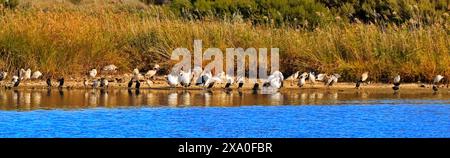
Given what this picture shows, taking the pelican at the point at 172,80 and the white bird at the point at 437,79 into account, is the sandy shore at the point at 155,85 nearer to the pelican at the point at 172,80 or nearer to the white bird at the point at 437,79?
the white bird at the point at 437,79

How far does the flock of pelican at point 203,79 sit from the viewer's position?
786 inches

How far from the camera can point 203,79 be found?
19922mm

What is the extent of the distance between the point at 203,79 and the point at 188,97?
1.36 m

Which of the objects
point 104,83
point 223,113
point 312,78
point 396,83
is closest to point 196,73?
point 104,83

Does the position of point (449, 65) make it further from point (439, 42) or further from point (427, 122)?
point (427, 122)

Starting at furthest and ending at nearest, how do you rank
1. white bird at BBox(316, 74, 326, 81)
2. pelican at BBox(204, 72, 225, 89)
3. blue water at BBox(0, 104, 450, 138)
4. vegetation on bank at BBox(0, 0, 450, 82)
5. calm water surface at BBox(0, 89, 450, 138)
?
vegetation on bank at BBox(0, 0, 450, 82)
white bird at BBox(316, 74, 326, 81)
pelican at BBox(204, 72, 225, 89)
calm water surface at BBox(0, 89, 450, 138)
blue water at BBox(0, 104, 450, 138)

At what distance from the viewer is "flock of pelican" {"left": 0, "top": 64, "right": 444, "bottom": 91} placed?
65.5ft

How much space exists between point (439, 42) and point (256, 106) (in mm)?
5639

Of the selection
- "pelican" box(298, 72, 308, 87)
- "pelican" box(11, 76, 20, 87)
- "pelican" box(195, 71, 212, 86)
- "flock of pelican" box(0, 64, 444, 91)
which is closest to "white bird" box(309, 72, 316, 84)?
"flock of pelican" box(0, 64, 444, 91)

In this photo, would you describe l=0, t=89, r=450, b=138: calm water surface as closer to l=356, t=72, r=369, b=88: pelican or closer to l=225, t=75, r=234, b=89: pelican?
l=225, t=75, r=234, b=89: pelican

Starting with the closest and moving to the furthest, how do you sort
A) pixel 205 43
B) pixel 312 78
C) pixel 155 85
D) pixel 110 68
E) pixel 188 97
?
pixel 188 97, pixel 312 78, pixel 155 85, pixel 110 68, pixel 205 43

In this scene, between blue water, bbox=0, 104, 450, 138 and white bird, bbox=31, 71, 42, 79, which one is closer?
blue water, bbox=0, 104, 450, 138

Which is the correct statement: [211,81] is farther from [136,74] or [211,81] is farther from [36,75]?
[36,75]
